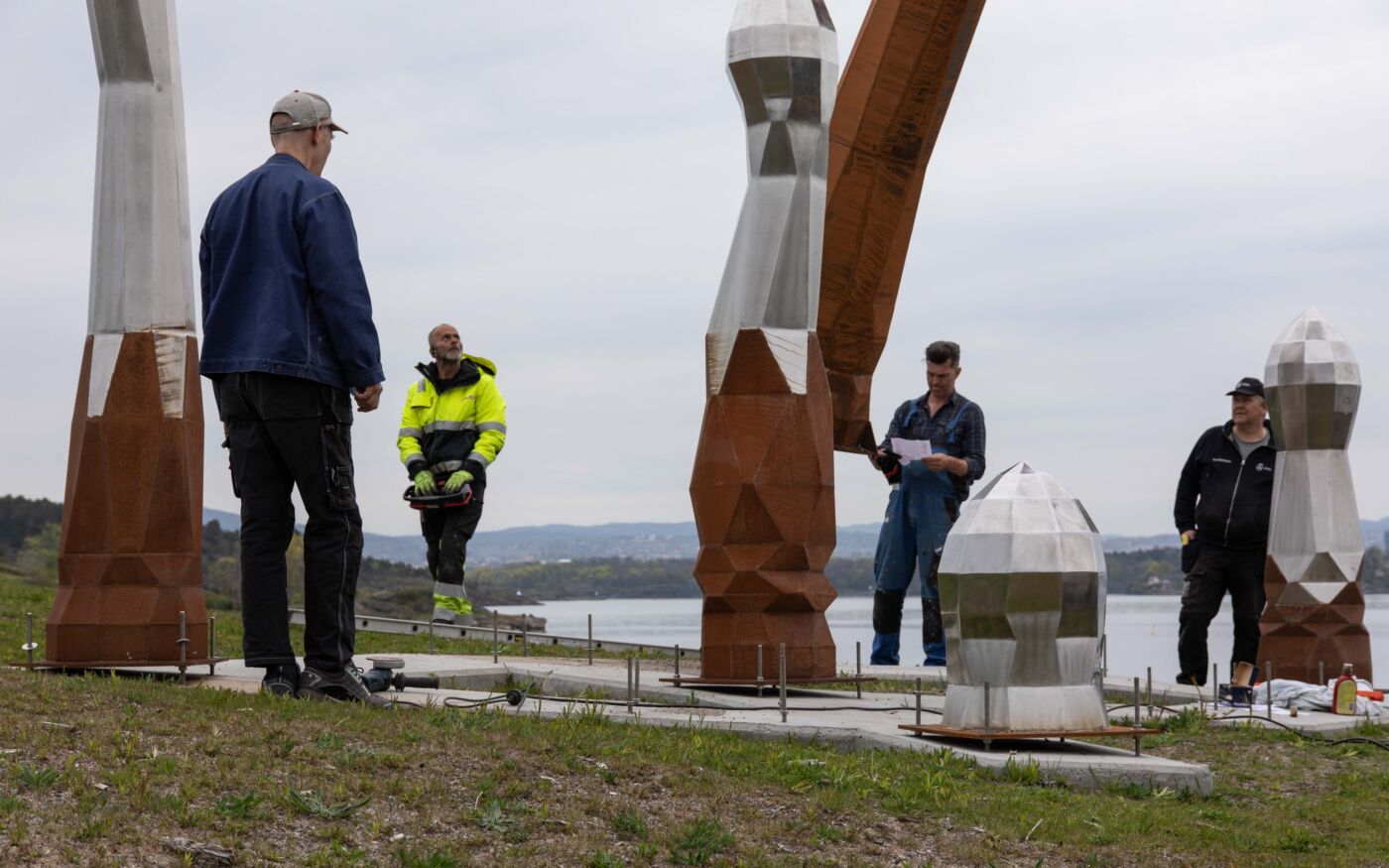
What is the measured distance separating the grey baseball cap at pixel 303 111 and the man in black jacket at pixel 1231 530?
7002 mm

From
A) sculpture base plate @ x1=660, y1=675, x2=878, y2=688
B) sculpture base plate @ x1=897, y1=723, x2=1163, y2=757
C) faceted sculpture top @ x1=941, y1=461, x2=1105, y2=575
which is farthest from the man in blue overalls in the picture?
sculpture base plate @ x1=897, y1=723, x2=1163, y2=757

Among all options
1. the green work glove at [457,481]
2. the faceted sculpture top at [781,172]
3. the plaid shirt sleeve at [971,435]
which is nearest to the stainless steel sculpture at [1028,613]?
the faceted sculpture top at [781,172]

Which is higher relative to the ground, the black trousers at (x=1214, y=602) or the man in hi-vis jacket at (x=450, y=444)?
the man in hi-vis jacket at (x=450, y=444)

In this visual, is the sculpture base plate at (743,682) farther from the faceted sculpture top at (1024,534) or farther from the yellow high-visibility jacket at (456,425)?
the yellow high-visibility jacket at (456,425)

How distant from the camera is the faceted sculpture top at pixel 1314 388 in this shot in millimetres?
11070

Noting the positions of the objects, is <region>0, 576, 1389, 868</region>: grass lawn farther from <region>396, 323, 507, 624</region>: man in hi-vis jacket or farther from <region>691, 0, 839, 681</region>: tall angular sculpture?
<region>396, 323, 507, 624</region>: man in hi-vis jacket

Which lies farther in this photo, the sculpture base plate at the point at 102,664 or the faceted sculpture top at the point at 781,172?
the faceted sculpture top at the point at 781,172

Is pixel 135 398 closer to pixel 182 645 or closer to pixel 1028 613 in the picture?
pixel 182 645

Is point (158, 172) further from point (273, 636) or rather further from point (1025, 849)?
point (1025, 849)

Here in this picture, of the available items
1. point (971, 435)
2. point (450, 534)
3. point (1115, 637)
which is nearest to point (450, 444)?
point (450, 534)

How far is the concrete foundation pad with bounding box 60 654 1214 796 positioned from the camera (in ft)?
22.5

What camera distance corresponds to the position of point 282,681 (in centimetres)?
683

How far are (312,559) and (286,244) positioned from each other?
4.25ft

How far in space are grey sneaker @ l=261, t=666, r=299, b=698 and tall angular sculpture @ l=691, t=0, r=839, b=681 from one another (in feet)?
9.22
